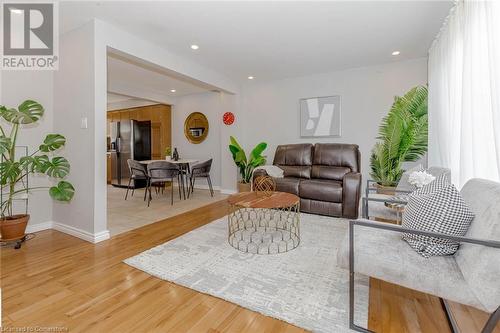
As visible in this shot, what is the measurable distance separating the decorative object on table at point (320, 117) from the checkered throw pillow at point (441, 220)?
321 cm

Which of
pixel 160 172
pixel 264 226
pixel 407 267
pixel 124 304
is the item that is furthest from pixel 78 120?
pixel 407 267

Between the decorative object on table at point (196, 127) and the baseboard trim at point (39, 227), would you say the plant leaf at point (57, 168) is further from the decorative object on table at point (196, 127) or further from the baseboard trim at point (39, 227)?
the decorative object on table at point (196, 127)

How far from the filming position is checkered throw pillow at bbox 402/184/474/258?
50.6 inches

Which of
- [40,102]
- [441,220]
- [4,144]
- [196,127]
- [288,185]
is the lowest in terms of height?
[288,185]

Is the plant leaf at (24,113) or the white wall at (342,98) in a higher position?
the white wall at (342,98)

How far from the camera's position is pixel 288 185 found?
3.83m

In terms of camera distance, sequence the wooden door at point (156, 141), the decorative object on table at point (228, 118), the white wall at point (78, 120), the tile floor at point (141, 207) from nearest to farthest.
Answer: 1. the white wall at point (78, 120)
2. the tile floor at point (141, 207)
3. the decorative object on table at point (228, 118)
4. the wooden door at point (156, 141)

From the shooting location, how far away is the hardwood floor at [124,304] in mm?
1374

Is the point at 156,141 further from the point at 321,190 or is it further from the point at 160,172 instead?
the point at 321,190

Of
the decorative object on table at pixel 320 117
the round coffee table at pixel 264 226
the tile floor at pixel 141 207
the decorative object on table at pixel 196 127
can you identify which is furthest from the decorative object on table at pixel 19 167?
the decorative object on table at pixel 320 117

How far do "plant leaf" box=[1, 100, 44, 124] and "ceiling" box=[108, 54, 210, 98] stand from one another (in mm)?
1671

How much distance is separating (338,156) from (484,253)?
301 cm

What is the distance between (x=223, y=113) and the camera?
17.8 feet

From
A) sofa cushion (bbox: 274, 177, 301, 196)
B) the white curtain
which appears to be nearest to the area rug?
sofa cushion (bbox: 274, 177, 301, 196)
